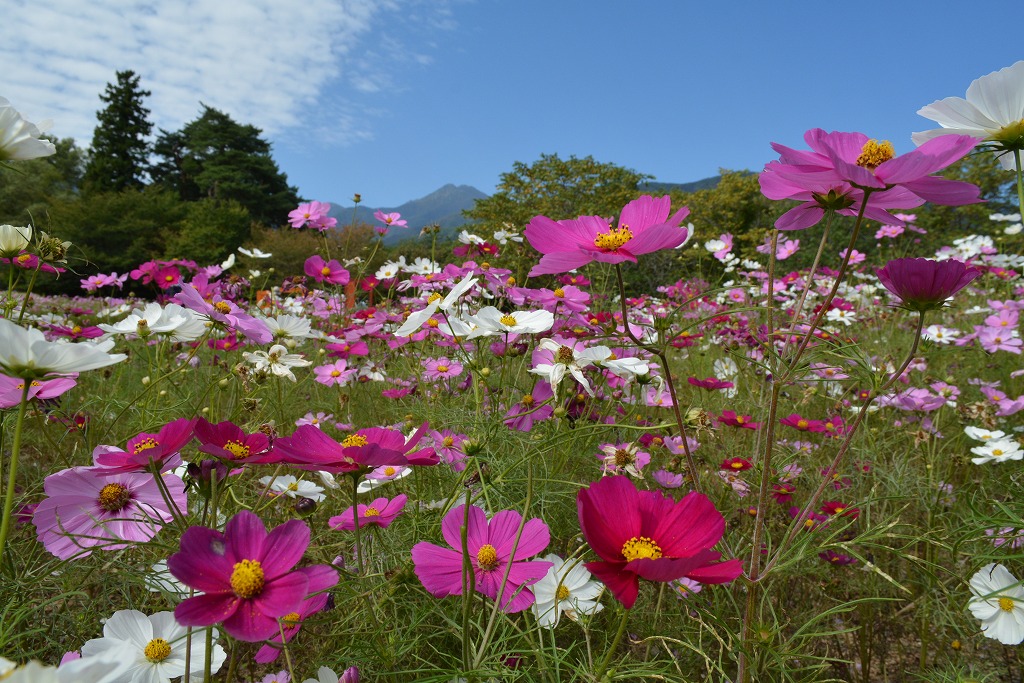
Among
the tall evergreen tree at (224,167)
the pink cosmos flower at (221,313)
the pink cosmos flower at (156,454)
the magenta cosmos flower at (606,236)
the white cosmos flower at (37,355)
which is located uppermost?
the tall evergreen tree at (224,167)

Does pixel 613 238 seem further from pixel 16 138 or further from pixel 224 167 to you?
pixel 224 167

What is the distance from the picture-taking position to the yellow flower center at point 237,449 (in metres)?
0.59

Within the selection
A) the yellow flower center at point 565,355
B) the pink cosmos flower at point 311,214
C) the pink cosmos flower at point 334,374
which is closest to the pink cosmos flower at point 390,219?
the pink cosmos flower at point 311,214

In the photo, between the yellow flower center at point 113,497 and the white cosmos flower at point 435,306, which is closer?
the yellow flower center at point 113,497

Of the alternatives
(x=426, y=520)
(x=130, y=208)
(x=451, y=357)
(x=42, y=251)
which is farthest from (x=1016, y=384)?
(x=130, y=208)

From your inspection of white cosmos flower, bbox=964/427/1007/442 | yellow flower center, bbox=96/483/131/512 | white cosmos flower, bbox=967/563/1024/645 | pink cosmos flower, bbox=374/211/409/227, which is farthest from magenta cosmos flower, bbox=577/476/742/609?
pink cosmos flower, bbox=374/211/409/227

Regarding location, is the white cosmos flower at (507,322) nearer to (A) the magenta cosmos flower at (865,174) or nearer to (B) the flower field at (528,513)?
(B) the flower field at (528,513)

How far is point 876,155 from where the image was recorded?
64 centimetres

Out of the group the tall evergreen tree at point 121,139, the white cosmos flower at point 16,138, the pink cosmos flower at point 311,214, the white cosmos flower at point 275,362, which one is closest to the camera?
the white cosmos flower at point 16,138

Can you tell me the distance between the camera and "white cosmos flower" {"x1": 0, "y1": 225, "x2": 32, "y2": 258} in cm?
92

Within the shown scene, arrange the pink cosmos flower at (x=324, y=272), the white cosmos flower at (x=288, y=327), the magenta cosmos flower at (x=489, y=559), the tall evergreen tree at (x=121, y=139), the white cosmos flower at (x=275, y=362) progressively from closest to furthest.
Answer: the magenta cosmos flower at (x=489, y=559) → the white cosmos flower at (x=275, y=362) → the white cosmos flower at (x=288, y=327) → the pink cosmos flower at (x=324, y=272) → the tall evergreen tree at (x=121, y=139)

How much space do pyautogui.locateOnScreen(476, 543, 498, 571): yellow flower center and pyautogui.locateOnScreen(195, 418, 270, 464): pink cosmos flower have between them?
29 cm

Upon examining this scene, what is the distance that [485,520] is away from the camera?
78 centimetres

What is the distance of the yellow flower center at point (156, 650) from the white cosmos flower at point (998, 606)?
127 centimetres
